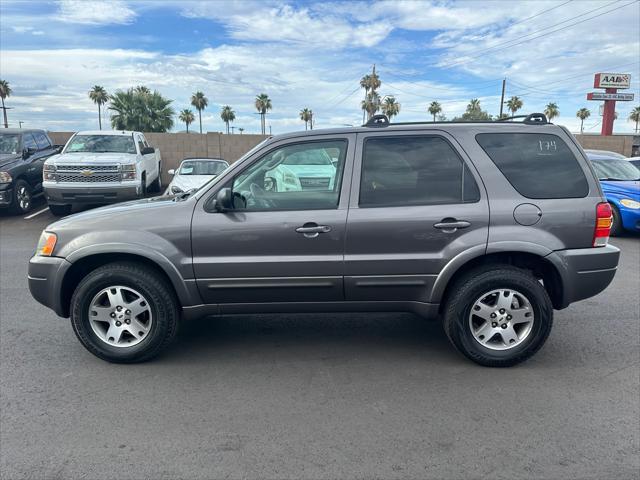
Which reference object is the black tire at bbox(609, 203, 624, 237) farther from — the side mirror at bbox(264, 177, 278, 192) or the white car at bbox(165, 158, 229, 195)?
the white car at bbox(165, 158, 229, 195)

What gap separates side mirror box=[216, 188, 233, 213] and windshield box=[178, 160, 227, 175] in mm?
9198

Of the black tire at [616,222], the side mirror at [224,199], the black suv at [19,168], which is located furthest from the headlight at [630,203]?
the black suv at [19,168]

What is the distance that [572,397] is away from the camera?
3400 mm

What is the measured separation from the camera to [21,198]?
37.9 ft

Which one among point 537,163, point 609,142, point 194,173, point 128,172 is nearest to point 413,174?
point 537,163

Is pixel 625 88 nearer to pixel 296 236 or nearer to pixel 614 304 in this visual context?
pixel 614 304

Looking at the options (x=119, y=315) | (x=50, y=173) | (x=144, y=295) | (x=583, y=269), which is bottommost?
(x=119, y=315)

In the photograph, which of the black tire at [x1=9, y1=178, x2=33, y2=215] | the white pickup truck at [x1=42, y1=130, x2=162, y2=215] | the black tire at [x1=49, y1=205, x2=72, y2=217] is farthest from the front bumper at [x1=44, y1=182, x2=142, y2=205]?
the black tire at [x1=9, y1=178, x2=33, y2=215]

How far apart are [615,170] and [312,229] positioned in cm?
871

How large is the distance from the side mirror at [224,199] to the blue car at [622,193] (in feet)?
24.4

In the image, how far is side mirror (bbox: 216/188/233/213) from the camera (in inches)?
144

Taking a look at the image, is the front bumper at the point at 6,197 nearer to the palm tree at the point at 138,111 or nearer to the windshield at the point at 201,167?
the windshield at the point at 201,167

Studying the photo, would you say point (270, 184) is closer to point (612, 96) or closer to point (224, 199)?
point (224, 199)

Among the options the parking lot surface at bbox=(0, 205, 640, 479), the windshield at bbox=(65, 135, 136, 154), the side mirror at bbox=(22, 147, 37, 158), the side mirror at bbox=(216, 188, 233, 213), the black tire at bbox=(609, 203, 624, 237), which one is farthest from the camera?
the side mirror at bbox=(22, 147, 37, 158)
